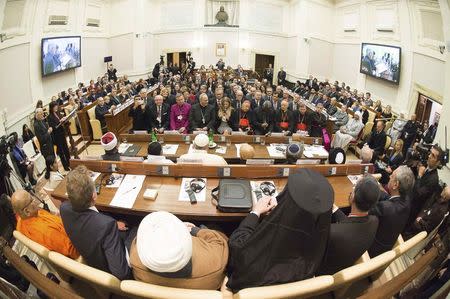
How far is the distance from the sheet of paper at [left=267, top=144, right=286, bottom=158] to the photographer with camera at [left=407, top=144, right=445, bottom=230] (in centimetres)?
178

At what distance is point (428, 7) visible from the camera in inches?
303

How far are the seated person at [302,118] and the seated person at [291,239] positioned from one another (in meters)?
4.82

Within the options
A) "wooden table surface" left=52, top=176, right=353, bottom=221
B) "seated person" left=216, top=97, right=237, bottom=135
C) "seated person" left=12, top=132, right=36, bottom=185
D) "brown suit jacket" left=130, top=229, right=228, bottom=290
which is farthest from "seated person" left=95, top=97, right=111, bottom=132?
"brown suit jacket" left=130, top=229, right=228, bottom=290

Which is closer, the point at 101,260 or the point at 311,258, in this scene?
the point at 311,258

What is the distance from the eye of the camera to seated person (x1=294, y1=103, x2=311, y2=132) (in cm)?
614

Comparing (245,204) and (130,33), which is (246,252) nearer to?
(245,204)

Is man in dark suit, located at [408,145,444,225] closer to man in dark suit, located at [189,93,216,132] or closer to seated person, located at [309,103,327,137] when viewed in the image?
seated person, located at [309,103,327,137]

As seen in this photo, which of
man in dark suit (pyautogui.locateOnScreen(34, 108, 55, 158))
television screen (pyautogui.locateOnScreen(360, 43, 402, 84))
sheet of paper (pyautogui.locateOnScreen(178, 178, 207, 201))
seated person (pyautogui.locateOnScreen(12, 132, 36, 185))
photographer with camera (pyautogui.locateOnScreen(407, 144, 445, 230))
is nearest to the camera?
sheet of paper (pyautogui.locateOnScreen(178, 178, 207, 201))

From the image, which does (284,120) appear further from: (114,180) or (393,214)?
(393,214)

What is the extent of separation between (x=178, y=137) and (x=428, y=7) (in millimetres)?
7657

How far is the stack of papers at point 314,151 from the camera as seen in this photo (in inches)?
183

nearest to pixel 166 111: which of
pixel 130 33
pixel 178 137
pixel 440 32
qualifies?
pixel 178 137

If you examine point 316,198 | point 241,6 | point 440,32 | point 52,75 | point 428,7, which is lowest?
point 316,198

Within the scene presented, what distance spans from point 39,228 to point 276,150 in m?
3.48
